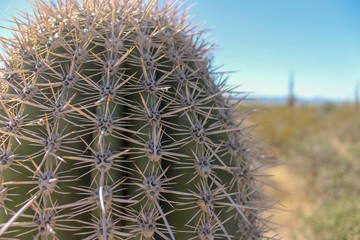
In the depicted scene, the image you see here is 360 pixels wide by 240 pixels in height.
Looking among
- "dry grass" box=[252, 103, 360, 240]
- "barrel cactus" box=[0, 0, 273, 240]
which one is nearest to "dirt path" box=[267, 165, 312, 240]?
"dry grass" box=[252, 103, 360, 240]

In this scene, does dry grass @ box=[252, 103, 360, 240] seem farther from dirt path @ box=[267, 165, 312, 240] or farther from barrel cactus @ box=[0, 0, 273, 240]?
barrel cactus @ box=[0, 0, 273, 240]

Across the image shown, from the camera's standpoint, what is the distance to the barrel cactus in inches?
42.3

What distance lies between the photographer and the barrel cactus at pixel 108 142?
1074mm

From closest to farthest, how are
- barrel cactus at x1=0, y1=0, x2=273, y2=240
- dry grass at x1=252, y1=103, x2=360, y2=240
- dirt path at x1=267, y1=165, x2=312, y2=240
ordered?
1. barrel cactus at x1=0, y1=0, x2=273, y2=240
2. dry grass at x1=252, y1=103, x2=360, y2=240
3. dirt path at x1=267, y1=165, x2=312, y2=240

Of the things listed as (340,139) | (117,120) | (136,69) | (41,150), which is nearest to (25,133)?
(41,150)

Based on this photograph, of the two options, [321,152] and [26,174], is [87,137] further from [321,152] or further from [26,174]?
[321,152]

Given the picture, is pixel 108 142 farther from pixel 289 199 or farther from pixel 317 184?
pixel 317 184

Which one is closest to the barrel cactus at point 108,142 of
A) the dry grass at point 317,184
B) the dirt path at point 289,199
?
the dry grass at point 317,184

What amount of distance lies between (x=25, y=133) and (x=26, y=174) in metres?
0.18

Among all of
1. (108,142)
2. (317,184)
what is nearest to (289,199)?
(317,184)

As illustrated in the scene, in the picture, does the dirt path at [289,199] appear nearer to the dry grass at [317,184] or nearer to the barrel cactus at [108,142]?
the dry grass at [317,184]

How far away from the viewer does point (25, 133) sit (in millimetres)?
1158

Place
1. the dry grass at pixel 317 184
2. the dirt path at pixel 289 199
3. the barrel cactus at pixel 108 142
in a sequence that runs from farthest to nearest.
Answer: the dirt path at pixel 289 199 → the dry grass at pixel 317 184 → the barrel cactus at pixel 108 142

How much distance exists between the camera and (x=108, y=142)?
1.12 m
